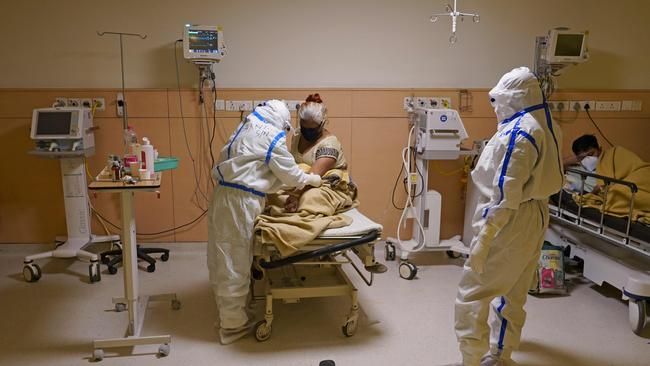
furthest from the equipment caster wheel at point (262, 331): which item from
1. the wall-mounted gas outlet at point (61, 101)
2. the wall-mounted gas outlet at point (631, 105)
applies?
the wall-mounted gas outlet at point (631, 105)

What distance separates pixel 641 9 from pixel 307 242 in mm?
3874

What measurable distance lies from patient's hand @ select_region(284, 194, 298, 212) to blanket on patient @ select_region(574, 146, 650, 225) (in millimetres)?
2130

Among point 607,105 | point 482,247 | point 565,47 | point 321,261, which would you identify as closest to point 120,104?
point 321,261

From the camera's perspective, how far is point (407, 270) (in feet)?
12.1

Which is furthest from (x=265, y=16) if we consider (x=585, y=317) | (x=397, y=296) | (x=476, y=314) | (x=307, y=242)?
(x=585, y=317)

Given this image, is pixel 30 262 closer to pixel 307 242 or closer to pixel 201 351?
pixel 201 351

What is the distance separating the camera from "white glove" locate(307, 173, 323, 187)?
288 centimetres

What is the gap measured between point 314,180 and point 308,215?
0.23 m

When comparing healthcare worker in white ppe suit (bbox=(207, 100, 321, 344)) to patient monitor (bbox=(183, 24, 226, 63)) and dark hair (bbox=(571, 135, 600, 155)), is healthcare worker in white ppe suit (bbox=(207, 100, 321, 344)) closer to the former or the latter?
patient monitor (bbox=(183, 24, 226, 63))

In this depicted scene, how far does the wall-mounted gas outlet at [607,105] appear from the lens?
4.28m

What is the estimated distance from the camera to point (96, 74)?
12.9ft

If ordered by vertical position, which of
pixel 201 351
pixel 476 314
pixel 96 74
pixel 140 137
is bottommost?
pixel 201 351

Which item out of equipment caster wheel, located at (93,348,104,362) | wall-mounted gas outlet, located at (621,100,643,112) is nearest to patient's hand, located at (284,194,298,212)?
equipment caster wheel, located at (93,348,104,362)

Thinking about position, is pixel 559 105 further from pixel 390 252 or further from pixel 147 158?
pixel 147 158
